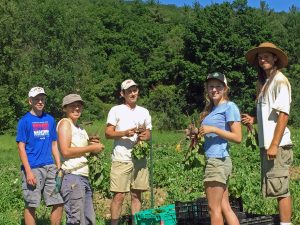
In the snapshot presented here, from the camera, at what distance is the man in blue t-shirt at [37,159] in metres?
6.33

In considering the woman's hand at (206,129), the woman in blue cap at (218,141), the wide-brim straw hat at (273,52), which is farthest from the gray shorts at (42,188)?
the wide-brim straw hat at (273,52)

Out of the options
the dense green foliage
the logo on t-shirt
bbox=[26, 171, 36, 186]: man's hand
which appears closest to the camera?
bbox=[26, 171, 36, 186]: man's hand

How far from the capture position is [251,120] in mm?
5770

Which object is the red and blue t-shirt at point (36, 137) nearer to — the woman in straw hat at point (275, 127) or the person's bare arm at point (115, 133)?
the person's bare arm at point (115, 133)

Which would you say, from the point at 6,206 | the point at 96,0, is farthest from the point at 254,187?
the point at 96,0

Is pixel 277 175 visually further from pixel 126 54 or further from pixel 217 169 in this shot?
pixel 126 54

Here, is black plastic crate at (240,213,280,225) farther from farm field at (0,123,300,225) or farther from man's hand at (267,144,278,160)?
farm field at (0,123,300,225)

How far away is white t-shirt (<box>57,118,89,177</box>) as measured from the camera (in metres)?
6.13

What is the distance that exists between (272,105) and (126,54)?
5801 cm

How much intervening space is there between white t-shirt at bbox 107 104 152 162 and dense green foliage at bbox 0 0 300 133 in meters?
27.8

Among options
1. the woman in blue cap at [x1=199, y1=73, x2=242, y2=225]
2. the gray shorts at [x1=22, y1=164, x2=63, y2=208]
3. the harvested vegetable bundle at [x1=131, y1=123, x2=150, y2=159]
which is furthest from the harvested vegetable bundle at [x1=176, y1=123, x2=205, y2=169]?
the gray shorts at [x1=22, y1=164, x2=63, y2=208]

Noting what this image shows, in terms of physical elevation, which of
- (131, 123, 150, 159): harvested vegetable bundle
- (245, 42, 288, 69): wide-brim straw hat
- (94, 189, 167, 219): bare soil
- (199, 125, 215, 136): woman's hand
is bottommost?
(94, 189, 167, 219): bare soil

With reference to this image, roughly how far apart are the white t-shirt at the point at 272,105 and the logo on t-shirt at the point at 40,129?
2.58 m

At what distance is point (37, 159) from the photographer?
6.41 meters
